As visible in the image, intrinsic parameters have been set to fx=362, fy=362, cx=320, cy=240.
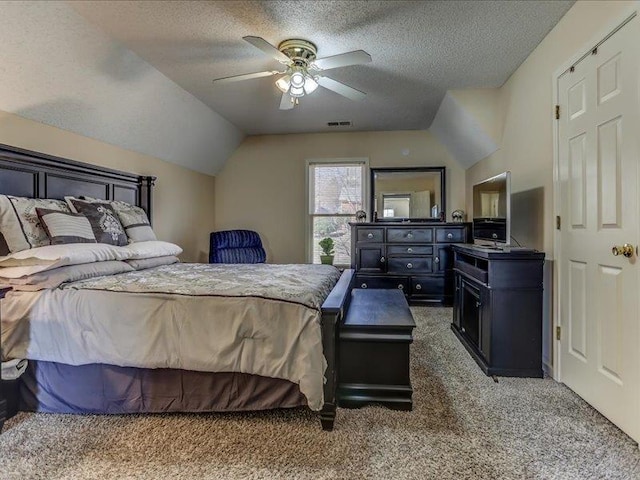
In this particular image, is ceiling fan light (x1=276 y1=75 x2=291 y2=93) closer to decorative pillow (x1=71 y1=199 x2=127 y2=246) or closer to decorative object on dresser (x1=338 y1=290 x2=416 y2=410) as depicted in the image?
decorative pillow (x1=71 y1=199 x2=127 y2=246)

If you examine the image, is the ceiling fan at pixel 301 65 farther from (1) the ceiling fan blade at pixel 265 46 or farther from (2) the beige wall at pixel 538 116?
(2) the beige wall at pixel 538 116

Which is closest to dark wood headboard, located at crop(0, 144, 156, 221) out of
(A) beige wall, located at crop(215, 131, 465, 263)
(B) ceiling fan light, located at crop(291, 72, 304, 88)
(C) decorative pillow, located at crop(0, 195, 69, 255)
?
(C) decorative pillow, located at crop(0, 195, 69, 255)

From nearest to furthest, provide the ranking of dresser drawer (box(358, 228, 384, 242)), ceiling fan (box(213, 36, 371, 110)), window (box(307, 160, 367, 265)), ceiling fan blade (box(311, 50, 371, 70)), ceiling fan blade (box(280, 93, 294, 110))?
ceiling fan blade (box(311, 50, 371, 70)) < ceiling fan (box(213, 36, 371, 110)) < ceiling fan blade (box(280, 93, 294, 110)) < dresser drawer (box(358, 228, 384, 242)) < window (box(307, 160, 367, 265))

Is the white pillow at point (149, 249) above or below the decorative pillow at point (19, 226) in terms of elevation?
below

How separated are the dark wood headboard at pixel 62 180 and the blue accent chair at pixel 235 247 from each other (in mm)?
1111

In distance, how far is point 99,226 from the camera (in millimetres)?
2752

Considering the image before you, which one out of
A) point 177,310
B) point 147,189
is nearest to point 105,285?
point 177,310

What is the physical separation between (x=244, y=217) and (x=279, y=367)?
4236mm

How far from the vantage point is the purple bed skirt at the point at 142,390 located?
6.39 feet

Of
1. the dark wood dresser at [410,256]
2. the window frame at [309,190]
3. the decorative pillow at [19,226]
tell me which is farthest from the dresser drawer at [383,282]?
the decorative pillow at [19,226]

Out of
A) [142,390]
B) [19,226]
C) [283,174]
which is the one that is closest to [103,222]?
[19,226]

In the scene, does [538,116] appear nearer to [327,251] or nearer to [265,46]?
[265,46]

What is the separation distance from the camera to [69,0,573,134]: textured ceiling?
2393 millimetres

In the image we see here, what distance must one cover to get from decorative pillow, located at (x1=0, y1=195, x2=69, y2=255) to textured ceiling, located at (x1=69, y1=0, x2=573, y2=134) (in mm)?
1317
